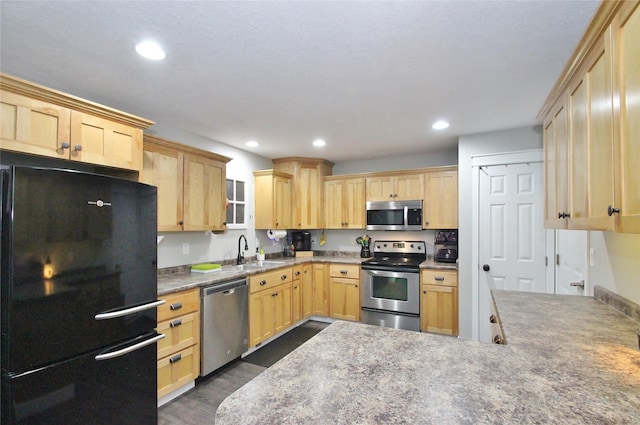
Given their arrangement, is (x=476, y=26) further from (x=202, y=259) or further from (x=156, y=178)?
(x=202, y=259)

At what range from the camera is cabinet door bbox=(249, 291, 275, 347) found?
321 cm

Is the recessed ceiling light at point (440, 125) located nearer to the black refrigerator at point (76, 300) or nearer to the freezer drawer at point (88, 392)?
the black refrigerator at point (76, 300)

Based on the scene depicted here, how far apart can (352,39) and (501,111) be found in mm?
1845

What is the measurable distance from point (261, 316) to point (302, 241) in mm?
1697

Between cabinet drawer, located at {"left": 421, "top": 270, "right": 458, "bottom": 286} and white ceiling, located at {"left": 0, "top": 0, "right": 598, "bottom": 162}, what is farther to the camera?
cabinet drawer, located at {"left": 421, "top": 270, "right": 458, "bottom": 286}

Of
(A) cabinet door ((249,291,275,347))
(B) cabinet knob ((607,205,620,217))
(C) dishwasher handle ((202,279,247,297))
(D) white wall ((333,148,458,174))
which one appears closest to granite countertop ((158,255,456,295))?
(C) dishwasher handle ((202,279,247,297))

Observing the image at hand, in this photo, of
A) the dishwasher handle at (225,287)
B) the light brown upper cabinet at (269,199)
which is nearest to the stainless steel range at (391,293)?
the light brown upper cabinet at (269,199)

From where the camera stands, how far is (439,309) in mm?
3615

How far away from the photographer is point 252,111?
271cm

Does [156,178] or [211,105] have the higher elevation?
[211,105]

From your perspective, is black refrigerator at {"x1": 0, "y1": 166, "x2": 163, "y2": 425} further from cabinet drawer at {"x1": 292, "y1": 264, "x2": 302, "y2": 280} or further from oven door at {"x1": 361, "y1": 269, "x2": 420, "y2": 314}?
oven door at {"x1": 361, "y1": 269, "x2": 420, "y2": 314}

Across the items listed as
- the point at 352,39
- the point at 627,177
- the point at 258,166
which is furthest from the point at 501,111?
the point at 258,166

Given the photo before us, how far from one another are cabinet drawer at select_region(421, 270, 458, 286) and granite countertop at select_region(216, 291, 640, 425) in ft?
7.04

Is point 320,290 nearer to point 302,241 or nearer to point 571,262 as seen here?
point 302,241
